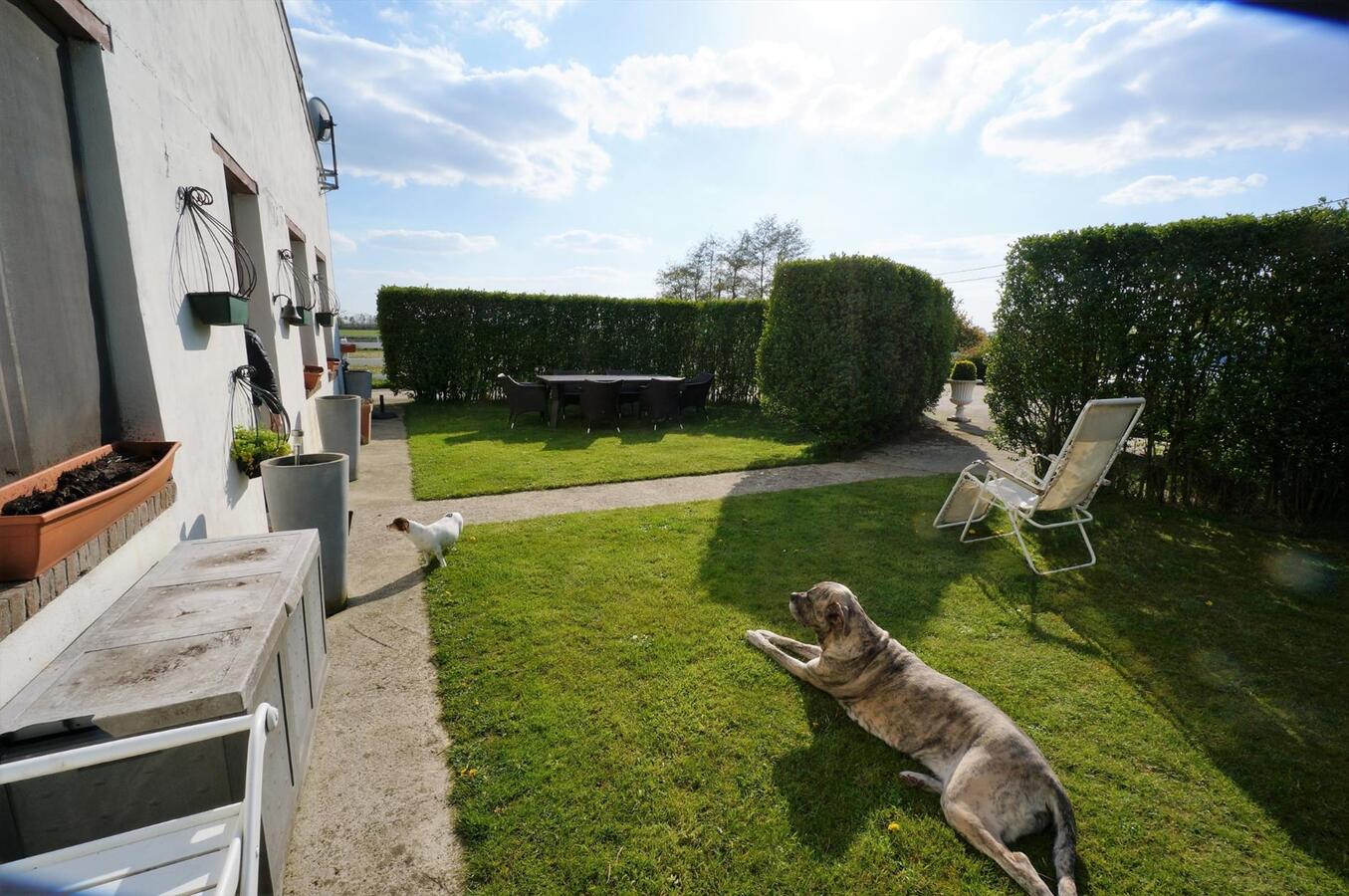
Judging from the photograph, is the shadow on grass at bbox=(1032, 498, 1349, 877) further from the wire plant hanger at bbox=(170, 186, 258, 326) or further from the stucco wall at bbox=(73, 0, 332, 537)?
the wire plant hanger at bbox=(170, 186, 258, 326)

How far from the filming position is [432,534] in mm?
4430

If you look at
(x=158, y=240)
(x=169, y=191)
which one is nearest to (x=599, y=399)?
(x=169, y=191)

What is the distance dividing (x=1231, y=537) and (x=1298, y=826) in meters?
4.29

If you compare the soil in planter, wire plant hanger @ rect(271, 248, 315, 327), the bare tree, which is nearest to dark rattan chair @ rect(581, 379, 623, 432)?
wire plant hanger @ rect(271, 248, 315, 327)

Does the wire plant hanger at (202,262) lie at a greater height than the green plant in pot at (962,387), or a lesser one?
greater

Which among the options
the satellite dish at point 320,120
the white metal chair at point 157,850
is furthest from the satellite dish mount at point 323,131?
the white metal chair at point 157,850

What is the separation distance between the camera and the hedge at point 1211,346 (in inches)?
205

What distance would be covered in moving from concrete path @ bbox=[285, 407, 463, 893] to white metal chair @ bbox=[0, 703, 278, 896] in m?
0.77

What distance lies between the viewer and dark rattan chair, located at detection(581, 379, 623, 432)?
34.0ft

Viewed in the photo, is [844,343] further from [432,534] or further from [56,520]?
[56,520]

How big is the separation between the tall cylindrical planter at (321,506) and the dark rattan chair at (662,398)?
7.31 meters

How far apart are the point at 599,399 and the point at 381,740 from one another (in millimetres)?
8096

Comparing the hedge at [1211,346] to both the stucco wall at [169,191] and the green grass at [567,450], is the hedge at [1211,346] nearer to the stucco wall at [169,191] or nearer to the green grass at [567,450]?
the green grass at [567,450]

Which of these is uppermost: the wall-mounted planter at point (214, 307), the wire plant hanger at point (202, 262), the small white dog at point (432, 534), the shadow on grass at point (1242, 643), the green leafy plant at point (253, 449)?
the wire plant hanger at point (202, 262)
